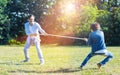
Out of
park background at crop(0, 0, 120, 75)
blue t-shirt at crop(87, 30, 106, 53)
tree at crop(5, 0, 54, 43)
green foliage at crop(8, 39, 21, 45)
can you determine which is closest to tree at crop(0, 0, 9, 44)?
park background at crop(0, 0, 120, 75)

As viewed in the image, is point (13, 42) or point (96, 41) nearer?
point (96, 41)

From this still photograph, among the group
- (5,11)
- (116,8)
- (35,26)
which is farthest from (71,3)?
(35,26)

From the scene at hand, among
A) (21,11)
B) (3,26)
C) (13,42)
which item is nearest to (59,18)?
(21,11)

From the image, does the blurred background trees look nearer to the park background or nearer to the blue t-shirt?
the park background

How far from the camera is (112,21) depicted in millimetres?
54625

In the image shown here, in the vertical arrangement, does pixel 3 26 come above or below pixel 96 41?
below

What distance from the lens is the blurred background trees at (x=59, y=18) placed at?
2108 inches

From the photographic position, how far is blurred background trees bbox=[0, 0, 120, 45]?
53.5 m

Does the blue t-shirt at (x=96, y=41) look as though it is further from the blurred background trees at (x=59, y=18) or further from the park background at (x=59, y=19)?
the blurred background trees at (x=59, y=18)

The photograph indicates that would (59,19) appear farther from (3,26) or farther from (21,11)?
(3,26)

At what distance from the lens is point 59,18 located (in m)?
57.9

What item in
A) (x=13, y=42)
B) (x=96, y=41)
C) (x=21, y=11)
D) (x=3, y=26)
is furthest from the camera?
(x=21, y=11)

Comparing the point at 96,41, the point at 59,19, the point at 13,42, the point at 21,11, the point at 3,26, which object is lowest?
the point at 13,42

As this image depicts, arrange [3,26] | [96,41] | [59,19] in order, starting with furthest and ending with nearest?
[59,19] → [3,26] → [96,41]
